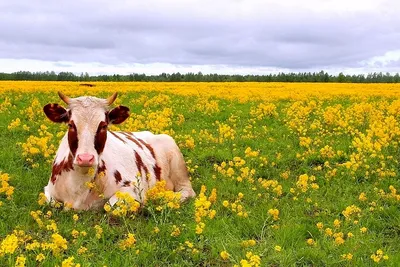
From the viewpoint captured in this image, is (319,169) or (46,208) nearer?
(46,208)

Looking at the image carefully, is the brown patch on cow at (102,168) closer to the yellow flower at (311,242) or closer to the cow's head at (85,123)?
the cow's head at (85,123)

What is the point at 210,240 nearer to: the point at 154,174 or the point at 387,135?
the point at 154,174

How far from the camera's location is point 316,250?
5.68m

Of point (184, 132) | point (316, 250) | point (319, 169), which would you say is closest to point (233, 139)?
point (184, 132)

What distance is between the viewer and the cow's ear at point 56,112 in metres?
6.71

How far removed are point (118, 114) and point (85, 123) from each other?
583 millimetres

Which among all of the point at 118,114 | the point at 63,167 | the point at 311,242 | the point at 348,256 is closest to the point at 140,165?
the point at 118,114

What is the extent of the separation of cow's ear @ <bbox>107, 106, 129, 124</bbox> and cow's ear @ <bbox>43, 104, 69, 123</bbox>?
0.55 meters

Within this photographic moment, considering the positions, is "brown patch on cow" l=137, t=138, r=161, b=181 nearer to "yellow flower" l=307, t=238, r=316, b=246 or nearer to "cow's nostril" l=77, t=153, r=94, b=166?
"cow's nostril" l=77, t=153, r=94, b=166

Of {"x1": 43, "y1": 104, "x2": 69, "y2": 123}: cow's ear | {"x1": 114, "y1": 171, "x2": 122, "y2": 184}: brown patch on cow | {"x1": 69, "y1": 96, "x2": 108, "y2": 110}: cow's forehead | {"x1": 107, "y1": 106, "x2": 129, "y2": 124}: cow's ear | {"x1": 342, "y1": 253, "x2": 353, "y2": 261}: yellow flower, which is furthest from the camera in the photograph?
{"x1": 114, "y1": 171, "x2": 122, "y2": 184}: brown patch on cow

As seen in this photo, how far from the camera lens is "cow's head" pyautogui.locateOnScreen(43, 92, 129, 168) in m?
6.28

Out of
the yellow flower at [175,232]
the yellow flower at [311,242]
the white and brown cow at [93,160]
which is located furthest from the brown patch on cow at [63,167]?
the yellow flower at [311,242]

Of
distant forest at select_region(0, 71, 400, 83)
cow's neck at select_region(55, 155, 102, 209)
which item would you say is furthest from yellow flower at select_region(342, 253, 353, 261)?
distant forest at select_region(0, 71, 400, 83)

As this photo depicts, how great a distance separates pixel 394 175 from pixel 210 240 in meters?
4.30
